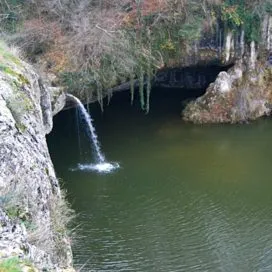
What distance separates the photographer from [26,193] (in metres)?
6.86

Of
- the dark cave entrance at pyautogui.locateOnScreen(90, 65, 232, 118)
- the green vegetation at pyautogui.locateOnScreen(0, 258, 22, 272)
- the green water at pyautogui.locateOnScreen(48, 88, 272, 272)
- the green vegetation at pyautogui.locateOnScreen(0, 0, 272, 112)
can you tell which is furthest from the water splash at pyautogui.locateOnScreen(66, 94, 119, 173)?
the green vegetation at pyautogui.locateOnScreen(0, 258, 22, 272)

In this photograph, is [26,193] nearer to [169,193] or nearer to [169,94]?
[169,193]

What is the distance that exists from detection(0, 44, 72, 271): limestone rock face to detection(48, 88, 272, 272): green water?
492 cm

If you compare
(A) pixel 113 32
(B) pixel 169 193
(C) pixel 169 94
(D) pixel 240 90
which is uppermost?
(A) pixel 113 32

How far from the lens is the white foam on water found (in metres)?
18.0

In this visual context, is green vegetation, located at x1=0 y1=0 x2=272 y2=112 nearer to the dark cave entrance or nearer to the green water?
the dark cave entrance

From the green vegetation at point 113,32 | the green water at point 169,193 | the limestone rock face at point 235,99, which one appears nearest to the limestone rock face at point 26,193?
the green water at point 169,193

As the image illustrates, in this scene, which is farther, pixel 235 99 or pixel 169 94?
pixel 169 94

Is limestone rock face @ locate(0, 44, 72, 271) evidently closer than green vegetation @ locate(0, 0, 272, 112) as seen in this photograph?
Yes

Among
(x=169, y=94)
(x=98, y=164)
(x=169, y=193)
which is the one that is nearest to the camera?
(x=169, y=193)

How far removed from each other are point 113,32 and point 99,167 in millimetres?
5615

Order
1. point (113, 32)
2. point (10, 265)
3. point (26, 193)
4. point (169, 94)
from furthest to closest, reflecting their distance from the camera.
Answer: point (169, 94) → point (113, 32) → point (26, 193) → point (10, 265)

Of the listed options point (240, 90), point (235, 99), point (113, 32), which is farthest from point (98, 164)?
point (240, 90)

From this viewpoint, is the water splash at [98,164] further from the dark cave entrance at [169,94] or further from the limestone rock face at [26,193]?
the limestone rock face at [26,193]
